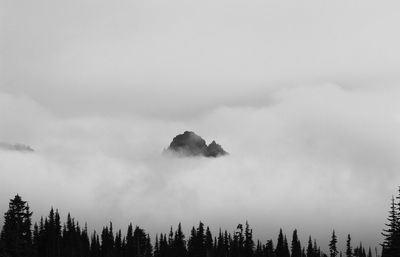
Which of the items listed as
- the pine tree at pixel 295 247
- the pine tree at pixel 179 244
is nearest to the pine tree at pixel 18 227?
the pine tree at pixel 179 244

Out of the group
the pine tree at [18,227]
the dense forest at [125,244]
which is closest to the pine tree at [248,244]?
the dense forest at [125,244]

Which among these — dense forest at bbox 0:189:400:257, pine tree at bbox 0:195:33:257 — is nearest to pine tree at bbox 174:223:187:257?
dense forest at bbox 0:189:400:257

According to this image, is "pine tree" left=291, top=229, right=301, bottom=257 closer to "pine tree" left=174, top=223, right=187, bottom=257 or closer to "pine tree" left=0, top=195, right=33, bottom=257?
"pine tree" left=174, top=223, right=187, bottom=257

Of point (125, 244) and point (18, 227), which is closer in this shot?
point (18, 227)

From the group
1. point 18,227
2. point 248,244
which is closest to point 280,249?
point 248,244

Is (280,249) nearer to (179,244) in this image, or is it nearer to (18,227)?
(179,244)

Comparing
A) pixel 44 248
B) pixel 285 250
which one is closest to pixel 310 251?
pixel 285 250

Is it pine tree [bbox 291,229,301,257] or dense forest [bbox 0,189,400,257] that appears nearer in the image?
dense forest [bbox 0,189,400,257]

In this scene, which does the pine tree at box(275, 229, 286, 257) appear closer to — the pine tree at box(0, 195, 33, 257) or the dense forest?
the dense forest

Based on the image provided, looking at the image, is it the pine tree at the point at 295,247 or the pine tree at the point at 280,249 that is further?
the pine tree at the point at 295,247

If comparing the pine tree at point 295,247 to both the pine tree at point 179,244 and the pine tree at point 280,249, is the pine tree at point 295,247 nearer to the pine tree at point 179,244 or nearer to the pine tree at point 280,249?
the pine tree at point 280,249

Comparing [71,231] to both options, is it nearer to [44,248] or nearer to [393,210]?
[44,248]

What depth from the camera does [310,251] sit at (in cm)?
18550

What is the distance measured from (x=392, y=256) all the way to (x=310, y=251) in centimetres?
11558
